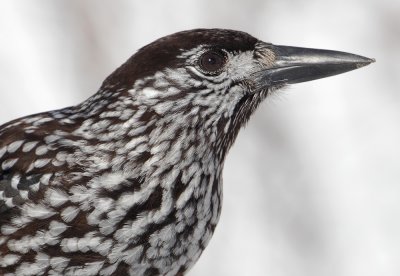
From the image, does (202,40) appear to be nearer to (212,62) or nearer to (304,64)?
(212,62)

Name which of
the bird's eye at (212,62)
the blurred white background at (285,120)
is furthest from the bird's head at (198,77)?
the blurred white background at (285,120)

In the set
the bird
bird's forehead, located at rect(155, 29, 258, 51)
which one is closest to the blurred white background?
the bird

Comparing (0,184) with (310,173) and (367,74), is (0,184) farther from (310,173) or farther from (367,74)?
(367,74)

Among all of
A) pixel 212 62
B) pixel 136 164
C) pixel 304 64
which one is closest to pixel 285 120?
pixel 304 64

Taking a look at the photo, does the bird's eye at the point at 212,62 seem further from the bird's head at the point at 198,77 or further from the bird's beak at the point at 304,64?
the bird's beak at the point at 304,64

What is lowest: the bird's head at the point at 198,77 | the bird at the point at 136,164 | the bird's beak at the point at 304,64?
the bird at the point at 136,164

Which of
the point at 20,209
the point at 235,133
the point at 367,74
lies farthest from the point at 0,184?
the point at 367,74

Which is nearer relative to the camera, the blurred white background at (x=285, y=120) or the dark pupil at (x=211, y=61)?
the dark pupil at (x=211, y=61)
